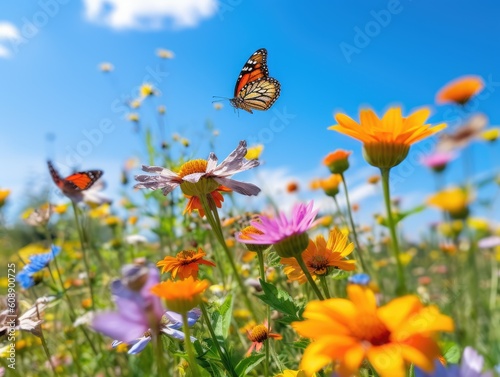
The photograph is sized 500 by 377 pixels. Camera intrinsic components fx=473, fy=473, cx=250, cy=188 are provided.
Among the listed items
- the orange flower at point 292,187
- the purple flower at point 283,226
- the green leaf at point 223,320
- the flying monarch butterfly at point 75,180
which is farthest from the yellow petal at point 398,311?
the orange flower at point 292,187

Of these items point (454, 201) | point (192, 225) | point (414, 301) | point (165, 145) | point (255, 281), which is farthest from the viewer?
point (165, 145)

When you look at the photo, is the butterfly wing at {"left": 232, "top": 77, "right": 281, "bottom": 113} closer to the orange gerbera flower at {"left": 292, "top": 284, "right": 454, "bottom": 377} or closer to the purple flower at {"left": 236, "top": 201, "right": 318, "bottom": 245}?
the purple flower at {"left": 236, "top": 201, "right": 318, "bottom": 245}

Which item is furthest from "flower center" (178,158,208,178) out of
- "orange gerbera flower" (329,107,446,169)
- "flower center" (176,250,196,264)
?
"orange gerbera flower" (329,107,446,169)

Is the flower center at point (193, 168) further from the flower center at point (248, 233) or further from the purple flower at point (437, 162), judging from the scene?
the purple flower at point (437, 162)

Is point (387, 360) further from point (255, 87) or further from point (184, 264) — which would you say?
point (255, 87)

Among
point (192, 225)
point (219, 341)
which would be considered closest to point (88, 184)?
point (192, 225)

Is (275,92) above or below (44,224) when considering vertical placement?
above

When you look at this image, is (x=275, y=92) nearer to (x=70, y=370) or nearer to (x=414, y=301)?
(x=70, y=370)
